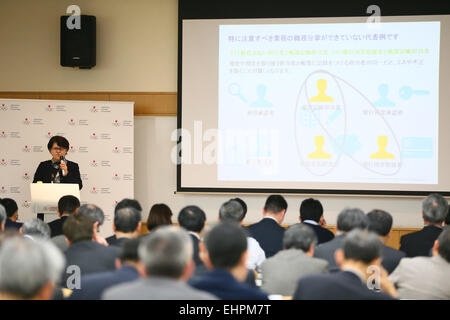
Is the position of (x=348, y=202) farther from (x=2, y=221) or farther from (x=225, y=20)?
(x=2, y=221)

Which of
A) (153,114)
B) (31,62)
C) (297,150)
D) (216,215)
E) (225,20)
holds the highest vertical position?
(225,20)

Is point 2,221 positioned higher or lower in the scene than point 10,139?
lower

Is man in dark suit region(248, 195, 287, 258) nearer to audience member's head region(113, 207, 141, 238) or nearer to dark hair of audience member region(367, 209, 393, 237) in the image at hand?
dark hair of audience member region(367, 209, 393, 237)

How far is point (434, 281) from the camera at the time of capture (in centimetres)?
305

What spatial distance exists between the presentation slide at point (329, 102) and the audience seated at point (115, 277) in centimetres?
427

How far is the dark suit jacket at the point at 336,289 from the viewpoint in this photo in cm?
229

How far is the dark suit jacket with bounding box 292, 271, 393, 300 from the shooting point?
2.29 meters

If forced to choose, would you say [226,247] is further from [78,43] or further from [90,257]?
[78,43]

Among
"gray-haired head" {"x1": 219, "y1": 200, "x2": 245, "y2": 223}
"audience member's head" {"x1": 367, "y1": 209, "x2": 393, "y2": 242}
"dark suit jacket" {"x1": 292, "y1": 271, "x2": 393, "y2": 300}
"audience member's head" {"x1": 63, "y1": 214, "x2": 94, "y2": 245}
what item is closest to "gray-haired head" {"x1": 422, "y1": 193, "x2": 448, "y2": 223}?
"audience member's head" {"x1": 367, "y1": 209, "x2": 393, "y2": 242}

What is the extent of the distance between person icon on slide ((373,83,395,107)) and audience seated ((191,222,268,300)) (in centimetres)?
473

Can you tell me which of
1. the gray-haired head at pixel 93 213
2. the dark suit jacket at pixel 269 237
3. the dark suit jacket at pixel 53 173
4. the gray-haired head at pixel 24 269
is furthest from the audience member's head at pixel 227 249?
the dark suit jacket at pixel 53 173

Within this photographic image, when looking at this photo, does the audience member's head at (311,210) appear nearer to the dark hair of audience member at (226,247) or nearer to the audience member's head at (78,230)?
the audience member's head at (78,230)

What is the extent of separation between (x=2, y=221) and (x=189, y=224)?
1294mm
